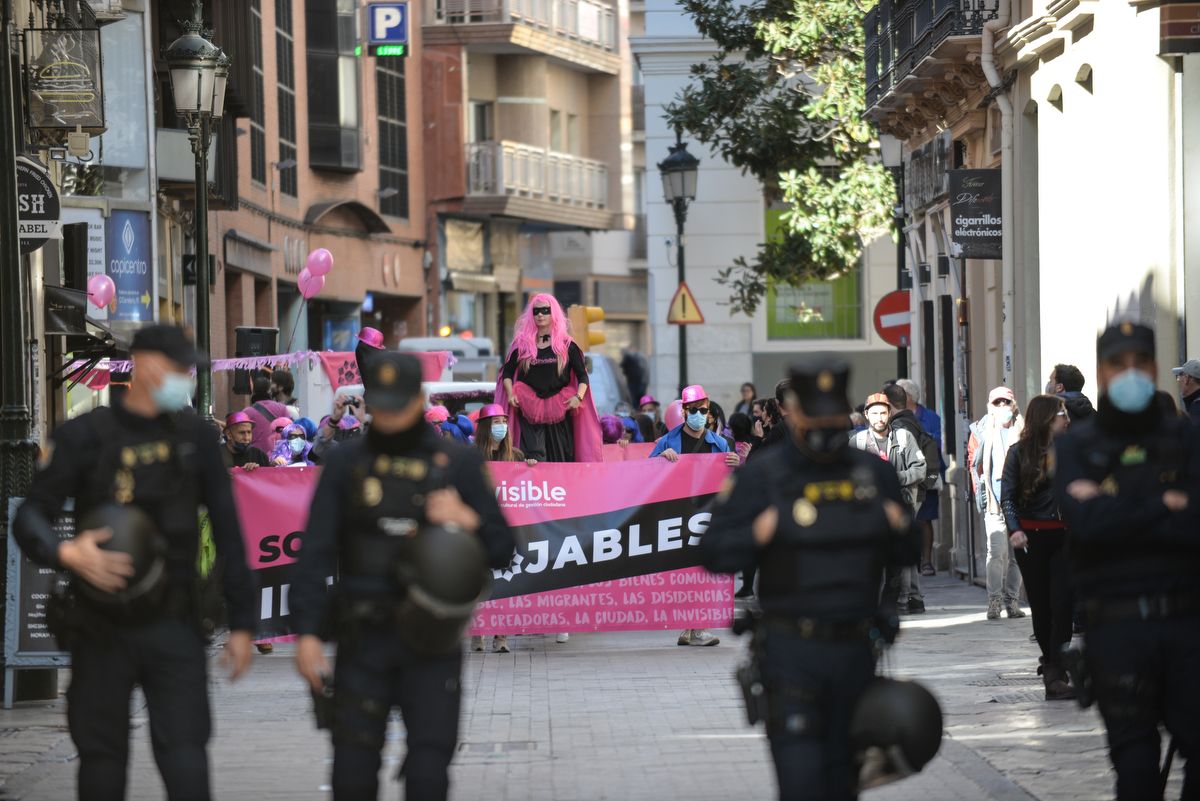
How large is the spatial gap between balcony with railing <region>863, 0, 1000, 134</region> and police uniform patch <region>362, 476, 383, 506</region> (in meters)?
15.0

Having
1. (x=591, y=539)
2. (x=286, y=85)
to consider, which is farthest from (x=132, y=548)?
(x=286, y=85)

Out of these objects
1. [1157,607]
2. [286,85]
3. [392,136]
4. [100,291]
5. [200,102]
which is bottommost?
[1157,607]

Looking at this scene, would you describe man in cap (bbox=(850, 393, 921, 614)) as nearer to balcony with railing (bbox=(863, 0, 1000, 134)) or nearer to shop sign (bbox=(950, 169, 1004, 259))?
shop sign (bbox=(950, 169, 1004, 259))

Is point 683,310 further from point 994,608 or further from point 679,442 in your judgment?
point 679,442

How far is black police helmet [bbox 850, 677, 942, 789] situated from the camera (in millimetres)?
6590

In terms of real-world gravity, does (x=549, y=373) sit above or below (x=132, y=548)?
above

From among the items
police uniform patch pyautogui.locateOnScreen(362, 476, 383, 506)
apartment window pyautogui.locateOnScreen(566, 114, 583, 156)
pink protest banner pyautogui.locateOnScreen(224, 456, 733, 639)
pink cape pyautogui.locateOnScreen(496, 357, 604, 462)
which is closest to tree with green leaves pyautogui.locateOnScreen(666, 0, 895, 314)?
pink cape pyautogui.locateOnScreen(496, 357, 604, 462)

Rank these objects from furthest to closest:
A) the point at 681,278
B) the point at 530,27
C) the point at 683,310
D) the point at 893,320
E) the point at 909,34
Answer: the point at 530,27 → the point at 681,278 → the point at 683,310 → the point at 893,320 → the point at 909,34

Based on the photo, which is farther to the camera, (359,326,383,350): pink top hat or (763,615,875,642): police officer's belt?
(359,326,383,350): pink top hat

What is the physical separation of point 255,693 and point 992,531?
5.90m

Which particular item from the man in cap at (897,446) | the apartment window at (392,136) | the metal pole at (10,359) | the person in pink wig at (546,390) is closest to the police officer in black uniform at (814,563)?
the metal pole at (10,359)

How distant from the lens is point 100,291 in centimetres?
2545

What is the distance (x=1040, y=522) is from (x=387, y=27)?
3569 cm

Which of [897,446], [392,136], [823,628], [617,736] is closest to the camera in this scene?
[823,628]
